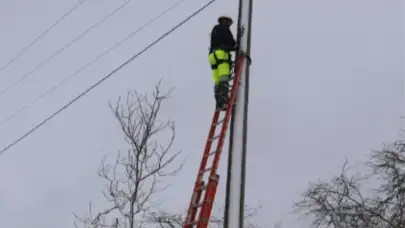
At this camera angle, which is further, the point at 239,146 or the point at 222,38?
the point at 222,38

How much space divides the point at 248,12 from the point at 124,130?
23.5ft

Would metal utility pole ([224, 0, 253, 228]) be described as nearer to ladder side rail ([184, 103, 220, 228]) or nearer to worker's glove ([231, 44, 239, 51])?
worker's glove ([231, 44, 239, 51])

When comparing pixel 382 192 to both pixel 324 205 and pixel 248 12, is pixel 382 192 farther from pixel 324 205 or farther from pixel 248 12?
pixel 248 12

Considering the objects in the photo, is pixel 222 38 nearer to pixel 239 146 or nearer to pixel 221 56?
pixel 221 56

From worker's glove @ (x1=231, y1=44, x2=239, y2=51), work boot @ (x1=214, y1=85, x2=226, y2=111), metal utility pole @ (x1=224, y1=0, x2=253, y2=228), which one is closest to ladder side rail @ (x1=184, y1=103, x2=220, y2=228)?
work boot @ (x1=214, y1=85, x2=226, y2=111)

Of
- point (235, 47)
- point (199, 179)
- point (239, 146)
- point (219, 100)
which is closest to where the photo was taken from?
point (239, 146)

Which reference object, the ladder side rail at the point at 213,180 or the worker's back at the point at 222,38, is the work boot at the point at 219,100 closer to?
the ladder side rail at the point at 213,180

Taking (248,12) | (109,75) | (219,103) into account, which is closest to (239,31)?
(248,12)

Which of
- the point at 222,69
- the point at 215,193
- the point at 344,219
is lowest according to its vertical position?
the point at 215,193

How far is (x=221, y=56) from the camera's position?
6266 mm

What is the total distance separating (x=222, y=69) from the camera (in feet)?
20.3

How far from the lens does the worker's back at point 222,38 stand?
6258 millimetres

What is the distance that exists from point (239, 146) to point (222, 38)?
4.57ft

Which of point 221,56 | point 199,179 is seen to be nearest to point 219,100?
point 221,56
